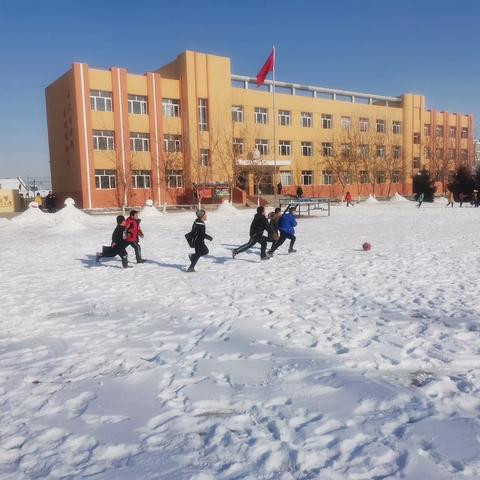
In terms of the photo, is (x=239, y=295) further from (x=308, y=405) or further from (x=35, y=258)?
(x=35, y=258)

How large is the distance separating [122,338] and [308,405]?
2865mm

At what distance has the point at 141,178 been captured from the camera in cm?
4319

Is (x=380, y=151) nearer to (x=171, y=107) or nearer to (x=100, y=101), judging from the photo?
(x=171, y=107)

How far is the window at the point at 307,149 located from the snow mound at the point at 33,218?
33593mm

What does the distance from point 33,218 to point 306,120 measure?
117 ft

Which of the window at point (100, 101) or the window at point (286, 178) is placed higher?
the window at point (100, 101)

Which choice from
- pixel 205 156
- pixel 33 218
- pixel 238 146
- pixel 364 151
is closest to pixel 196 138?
pixel 205 156

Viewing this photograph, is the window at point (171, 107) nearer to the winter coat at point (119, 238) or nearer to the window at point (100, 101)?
the window at point (100, 101)

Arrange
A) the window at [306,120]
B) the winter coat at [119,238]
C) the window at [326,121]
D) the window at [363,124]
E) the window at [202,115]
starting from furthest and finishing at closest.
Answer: the window at [363,124] < the window at [326,121] < the window at [306,120] < the window at [202,115] < the winter coat at [119,238]

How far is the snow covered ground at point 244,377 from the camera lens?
3088 millimetres

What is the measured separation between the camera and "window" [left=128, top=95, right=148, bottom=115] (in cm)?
4194

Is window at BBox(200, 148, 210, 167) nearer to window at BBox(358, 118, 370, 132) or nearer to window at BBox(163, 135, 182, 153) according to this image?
window at BBox(163, 135, 182, 153)

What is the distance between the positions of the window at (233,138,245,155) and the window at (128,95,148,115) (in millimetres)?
9493

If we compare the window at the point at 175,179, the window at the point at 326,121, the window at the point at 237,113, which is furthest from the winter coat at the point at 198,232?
the window at the point at 326,121
